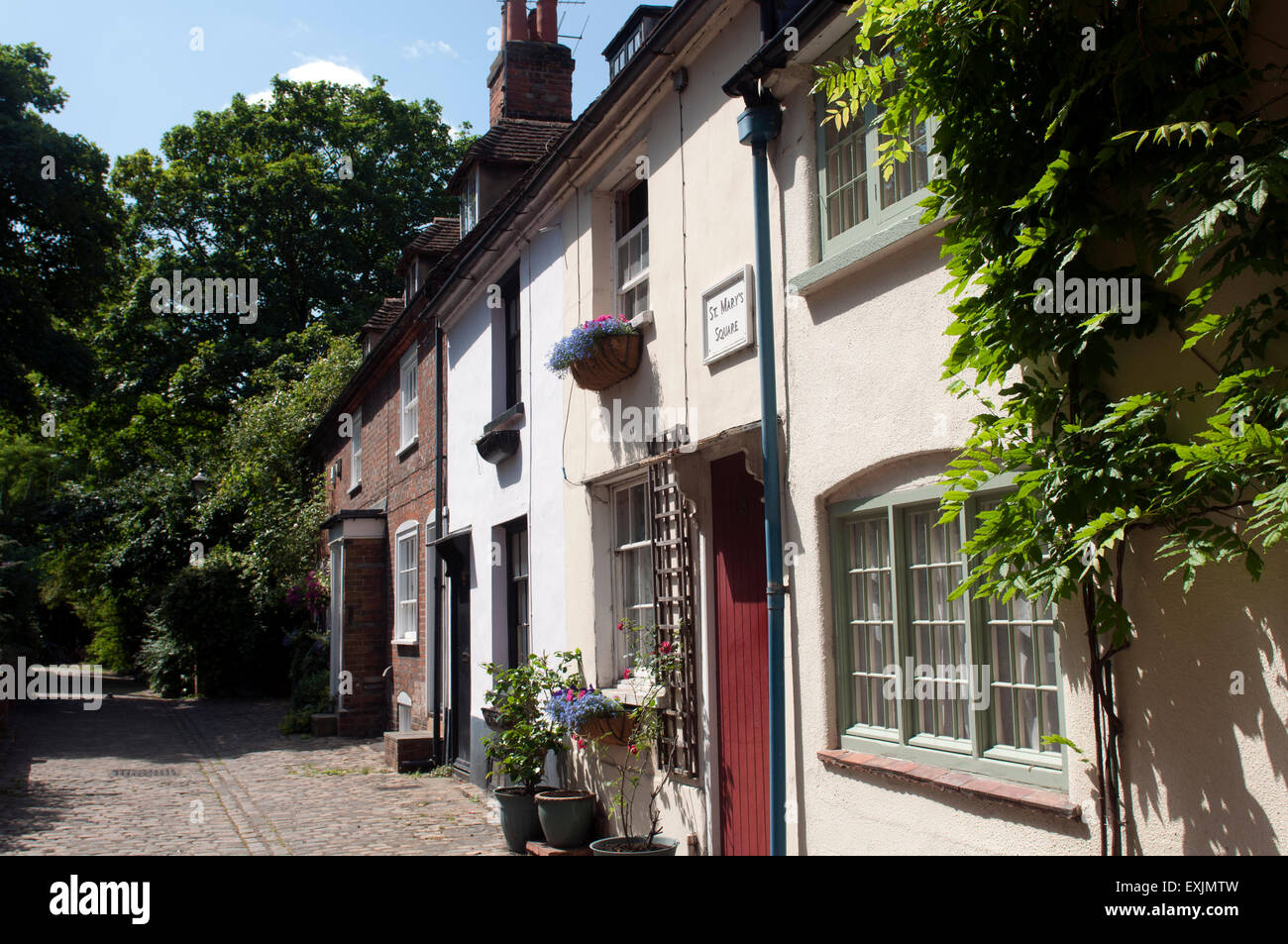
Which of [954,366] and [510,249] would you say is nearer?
[954,366]

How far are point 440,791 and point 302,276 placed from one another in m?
23.4

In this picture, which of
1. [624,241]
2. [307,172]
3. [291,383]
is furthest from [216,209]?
[624,241]

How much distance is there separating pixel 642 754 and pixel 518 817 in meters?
1.51

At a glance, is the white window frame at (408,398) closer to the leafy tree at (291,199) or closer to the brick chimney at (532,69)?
the brick chimney at (532,69)

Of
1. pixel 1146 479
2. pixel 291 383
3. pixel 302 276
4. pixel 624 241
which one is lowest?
pixel 1146 479

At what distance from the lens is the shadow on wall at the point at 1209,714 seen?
3.48 m

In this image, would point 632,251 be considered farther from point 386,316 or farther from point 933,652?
point 386,316

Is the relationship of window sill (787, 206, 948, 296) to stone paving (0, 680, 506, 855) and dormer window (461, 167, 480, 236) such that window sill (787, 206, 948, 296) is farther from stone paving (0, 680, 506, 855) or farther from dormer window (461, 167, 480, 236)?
dormer window (461, 167, 480, 236)

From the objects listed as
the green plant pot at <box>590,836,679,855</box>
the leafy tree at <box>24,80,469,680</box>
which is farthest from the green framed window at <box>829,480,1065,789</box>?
the leafy tree at <box>24,80,469,680</box>

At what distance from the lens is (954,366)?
4418 millimetres

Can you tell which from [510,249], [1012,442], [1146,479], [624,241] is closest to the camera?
[1146,479]

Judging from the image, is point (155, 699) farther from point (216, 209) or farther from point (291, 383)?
point (216, 209)

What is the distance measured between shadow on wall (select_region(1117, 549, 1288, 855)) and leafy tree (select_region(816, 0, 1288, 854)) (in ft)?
0.35

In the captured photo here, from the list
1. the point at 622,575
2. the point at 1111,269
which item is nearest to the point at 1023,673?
the point at 1111,269
